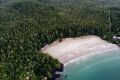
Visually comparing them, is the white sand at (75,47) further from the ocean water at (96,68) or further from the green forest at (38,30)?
the ocean water at (96,68)

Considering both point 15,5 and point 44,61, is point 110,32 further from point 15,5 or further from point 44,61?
point 15,5

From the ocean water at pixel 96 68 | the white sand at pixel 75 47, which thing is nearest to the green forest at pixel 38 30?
the white sand at pixel 75 47

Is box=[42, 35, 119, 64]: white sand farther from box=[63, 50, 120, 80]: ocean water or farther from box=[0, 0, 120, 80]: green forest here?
box=[63, 50, 120, 80]: ocean water

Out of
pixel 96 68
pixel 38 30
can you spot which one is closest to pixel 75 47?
pixel 96 68

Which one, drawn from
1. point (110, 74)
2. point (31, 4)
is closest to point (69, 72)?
point (110, 74)

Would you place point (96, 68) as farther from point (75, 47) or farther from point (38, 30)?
point (38, 30)

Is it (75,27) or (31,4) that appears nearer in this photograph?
(75,27)
